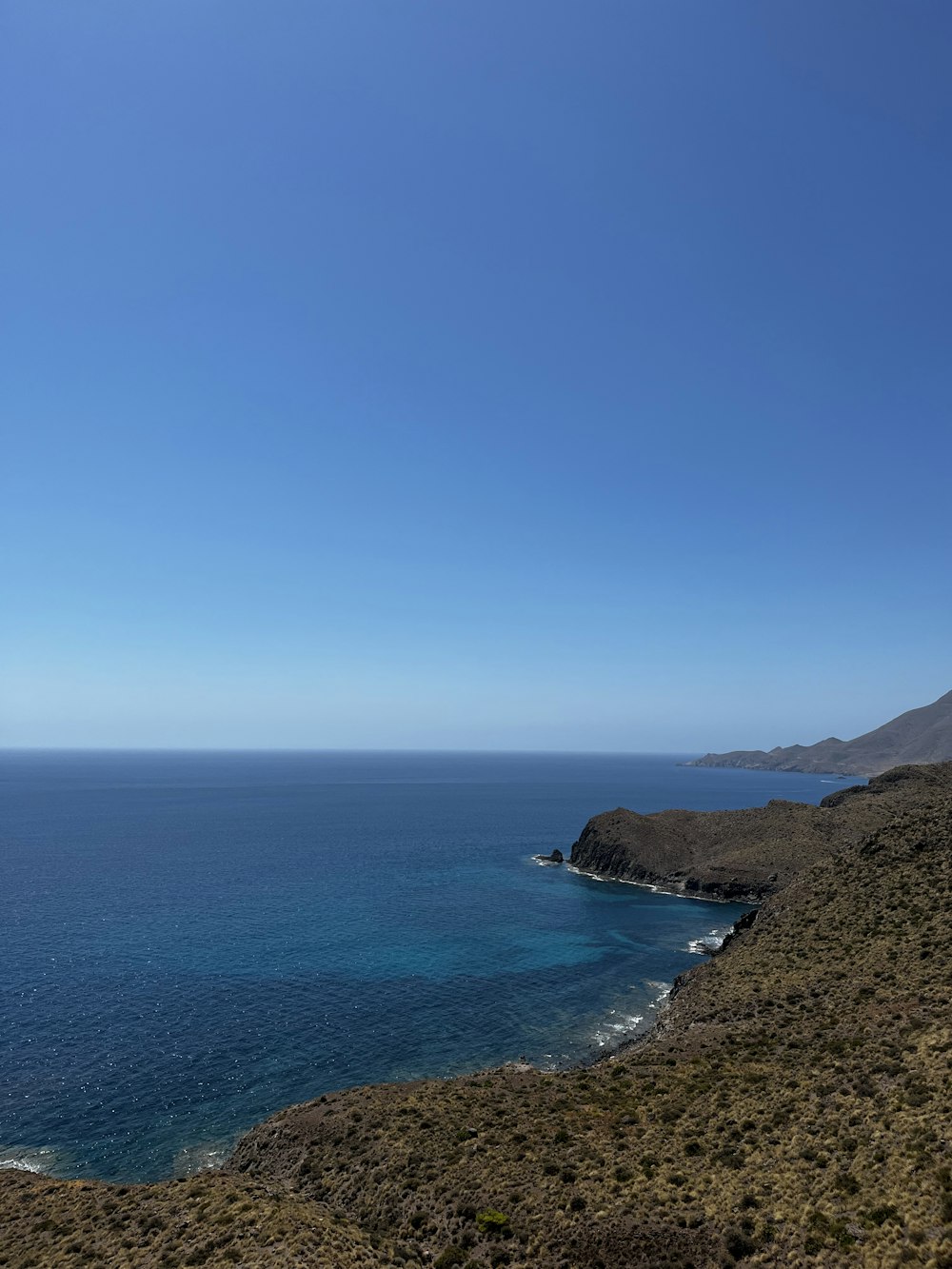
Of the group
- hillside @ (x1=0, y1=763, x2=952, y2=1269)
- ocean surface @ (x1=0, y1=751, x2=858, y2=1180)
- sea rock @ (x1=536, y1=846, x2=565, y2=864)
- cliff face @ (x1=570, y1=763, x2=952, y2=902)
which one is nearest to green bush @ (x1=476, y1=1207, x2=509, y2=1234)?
hillside @ (x1=0, y1=763, x2=952, y2=1269)

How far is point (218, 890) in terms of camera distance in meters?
114

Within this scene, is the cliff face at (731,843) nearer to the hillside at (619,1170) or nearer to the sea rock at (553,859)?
the sea rock at (553,859)

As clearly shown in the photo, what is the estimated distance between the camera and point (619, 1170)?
30.0m

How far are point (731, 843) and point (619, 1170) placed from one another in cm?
10916

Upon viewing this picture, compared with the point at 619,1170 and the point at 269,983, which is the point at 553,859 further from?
the point at 619,1170

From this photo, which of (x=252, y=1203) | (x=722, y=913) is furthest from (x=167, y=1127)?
(x=722, y=913)

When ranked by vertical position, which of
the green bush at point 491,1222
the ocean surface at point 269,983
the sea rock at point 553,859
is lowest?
the sea rock at point 553,859

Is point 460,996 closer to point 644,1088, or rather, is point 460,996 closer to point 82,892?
point 644,1088

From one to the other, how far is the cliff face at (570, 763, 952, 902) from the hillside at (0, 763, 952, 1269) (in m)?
71.2

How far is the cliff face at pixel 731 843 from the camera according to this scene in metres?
115

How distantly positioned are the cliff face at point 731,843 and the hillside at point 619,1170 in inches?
2802

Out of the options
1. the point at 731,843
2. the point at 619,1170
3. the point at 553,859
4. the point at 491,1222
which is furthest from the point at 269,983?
the point at 731,843

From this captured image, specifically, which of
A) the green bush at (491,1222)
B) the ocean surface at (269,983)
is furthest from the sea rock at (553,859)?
the green bush at (491,1222)

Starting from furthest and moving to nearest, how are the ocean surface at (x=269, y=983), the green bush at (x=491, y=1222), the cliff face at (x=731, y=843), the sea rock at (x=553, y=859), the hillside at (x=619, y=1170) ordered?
the sea rock at (x=553, y=859) < the cliff face at (x=731, y=843) < the ocean surface at (x=269, y=983) < the green bush at (x=491, y=1222) < the hillside at (x=619, y=1170)
